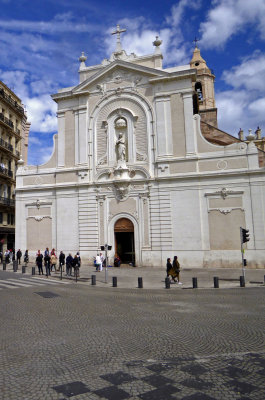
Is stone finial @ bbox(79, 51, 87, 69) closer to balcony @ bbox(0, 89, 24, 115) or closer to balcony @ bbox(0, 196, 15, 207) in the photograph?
balcony @ bbox(0, 89, 24, 115)

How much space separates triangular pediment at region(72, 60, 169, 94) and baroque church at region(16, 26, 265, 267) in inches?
3.5

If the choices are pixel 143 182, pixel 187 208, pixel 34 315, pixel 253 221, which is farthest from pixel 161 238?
pixel 34 315

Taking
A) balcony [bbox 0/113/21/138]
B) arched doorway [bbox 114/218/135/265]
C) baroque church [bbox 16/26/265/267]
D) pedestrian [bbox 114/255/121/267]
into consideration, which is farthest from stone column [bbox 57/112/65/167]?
balcony [bbox 0/113/21/138]

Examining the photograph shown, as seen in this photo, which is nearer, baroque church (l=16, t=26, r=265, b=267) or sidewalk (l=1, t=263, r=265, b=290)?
sidewalk (l=1, t=263, r=265, b=290)

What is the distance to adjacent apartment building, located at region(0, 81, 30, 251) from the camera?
119 ft

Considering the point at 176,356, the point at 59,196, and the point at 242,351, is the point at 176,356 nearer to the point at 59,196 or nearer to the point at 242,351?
the point at 242,351

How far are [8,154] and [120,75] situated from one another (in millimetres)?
18824

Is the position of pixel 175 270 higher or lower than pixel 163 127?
lower

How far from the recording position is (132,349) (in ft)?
21.8

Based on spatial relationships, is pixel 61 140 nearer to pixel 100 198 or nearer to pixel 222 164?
pixel 100 198

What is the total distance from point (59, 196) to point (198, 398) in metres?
24.6

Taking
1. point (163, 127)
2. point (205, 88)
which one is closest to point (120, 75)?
point (163, 127)

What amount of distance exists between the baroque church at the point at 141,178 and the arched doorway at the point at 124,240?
3.4 inches

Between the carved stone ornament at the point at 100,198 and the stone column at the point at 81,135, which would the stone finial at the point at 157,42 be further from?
the carved stone ornament at the point at 100,198
